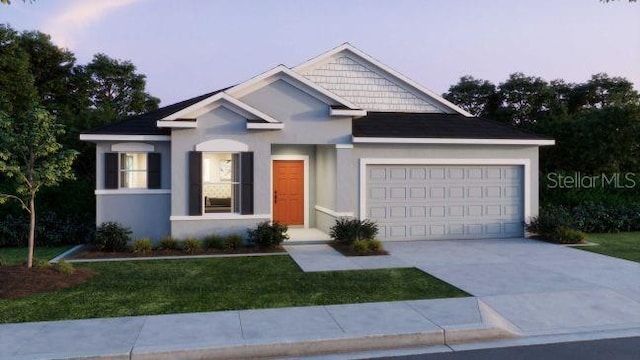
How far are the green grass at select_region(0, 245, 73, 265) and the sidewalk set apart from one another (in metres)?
6.48

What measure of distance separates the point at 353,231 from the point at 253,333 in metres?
7.47

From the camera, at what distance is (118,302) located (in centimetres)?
816

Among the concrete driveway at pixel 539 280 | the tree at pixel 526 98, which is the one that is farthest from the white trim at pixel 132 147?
the tree at pixel 526 98

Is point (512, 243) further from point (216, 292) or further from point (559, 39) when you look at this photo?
point (559, 39)

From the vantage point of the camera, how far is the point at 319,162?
55.0 ft

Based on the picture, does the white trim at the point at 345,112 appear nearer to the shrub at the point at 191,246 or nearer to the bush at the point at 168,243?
the shrub at the point at 191,246

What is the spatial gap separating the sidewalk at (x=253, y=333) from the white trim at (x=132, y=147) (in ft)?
25.1

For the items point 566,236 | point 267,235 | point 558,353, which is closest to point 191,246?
point 267,235

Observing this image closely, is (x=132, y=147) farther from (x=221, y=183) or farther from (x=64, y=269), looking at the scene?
(x=64, y=269)

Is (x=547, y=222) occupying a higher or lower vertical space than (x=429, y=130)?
lower

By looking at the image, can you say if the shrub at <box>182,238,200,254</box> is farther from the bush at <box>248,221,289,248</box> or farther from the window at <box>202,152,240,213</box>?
the bush at <box>248,221,289,248</box>

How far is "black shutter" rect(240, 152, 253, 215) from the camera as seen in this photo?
13.9m

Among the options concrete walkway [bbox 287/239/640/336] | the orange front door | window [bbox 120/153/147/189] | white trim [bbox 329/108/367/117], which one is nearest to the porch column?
white trim [bbox 329/108/367/117]

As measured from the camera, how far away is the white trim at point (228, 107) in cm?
1344
